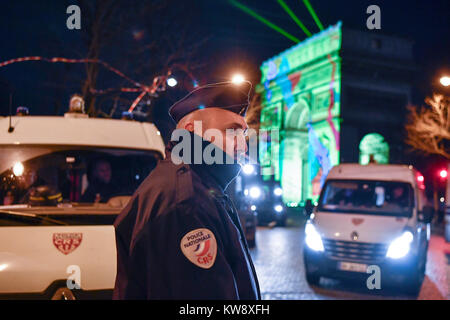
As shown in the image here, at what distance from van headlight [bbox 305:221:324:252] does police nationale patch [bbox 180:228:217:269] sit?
765cm

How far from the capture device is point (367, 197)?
9.59 m

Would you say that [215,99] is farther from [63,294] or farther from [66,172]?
[66,172]

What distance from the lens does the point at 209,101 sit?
1.94m

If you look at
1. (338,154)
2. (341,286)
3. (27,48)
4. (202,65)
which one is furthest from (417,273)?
(338,154)

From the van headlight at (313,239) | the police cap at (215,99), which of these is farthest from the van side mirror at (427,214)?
the police cap at (215,99)

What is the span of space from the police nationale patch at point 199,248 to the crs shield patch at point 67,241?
101 inches

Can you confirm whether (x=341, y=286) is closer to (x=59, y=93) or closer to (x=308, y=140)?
(x=59, y=93)

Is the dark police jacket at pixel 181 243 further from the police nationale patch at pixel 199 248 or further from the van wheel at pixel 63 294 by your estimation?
the van wheel at pixel 63 294

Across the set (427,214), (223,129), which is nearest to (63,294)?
(223,129)

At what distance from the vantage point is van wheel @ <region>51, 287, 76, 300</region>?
3.66 metres

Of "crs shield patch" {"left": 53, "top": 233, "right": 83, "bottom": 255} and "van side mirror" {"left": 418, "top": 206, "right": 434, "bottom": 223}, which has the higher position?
"crs shield patch" {"left": 53, "top": 233, "right": 83, "bottom": 255}

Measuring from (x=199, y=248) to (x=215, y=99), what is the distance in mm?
645

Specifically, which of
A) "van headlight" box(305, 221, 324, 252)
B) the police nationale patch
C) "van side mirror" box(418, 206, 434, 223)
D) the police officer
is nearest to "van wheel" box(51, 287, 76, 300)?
the police officer

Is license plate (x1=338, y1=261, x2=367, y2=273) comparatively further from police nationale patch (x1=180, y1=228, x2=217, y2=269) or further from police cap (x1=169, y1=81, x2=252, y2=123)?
police nationale patch (x1=180, y1=228, x2=217, y2=269)
